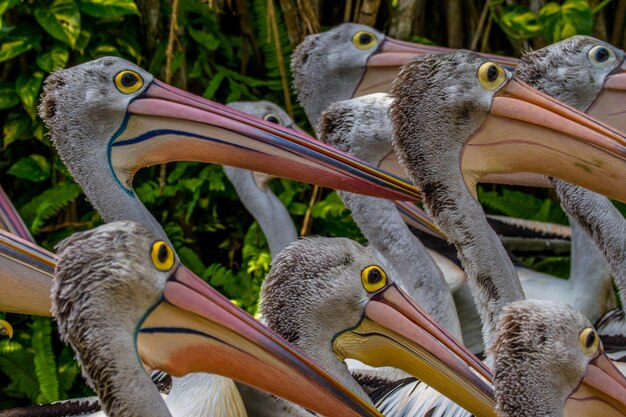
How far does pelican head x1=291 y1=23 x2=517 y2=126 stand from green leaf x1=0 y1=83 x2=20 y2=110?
1.12 meters

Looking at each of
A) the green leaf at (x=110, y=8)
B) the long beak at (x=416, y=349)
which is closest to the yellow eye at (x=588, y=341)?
the long beak at (x=416, y=349)

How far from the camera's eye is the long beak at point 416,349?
315cm

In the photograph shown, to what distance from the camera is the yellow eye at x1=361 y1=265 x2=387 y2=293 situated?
3.28 metres

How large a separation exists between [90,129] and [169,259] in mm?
1143

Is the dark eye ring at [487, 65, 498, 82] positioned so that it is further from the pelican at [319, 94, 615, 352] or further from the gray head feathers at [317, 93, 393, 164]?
the gray head feathers at [317, 93, 393, 164]

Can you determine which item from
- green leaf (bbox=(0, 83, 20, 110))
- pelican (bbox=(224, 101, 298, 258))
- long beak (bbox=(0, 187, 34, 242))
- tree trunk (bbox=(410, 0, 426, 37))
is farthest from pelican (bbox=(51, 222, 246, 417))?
tree trunk (bbox=(410, 0, 426, 37))

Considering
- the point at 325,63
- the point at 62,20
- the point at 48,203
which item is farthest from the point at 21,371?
the point at 325,63

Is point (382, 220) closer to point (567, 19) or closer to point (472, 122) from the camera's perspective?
point (472, 122)

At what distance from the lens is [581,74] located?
4.12 m

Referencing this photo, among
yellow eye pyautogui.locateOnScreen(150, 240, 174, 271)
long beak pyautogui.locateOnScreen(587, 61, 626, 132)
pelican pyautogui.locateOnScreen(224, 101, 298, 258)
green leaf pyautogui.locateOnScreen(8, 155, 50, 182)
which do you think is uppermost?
yellow eye pyautogui.locateOnScreen(150, 240, 174, 271)

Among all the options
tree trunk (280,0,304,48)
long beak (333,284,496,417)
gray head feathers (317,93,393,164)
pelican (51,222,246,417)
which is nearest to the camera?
pelican (51,222,246,417)

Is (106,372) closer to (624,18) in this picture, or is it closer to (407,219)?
(407,219)

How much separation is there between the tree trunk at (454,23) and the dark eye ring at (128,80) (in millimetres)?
2309

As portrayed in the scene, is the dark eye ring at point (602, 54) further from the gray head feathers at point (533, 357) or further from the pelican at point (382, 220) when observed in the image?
the gray head feathers at point (533, 357)
